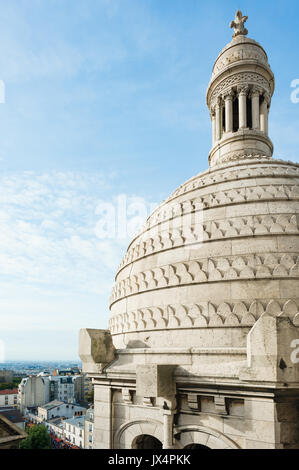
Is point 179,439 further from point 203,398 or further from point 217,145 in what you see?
point 217,145

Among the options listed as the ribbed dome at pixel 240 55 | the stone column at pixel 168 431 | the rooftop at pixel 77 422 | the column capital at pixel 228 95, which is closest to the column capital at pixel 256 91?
the column capital at pixel 228 95

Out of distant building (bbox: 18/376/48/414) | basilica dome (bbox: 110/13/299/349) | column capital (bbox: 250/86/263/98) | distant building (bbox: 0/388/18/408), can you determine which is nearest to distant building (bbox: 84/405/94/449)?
distant building (bbox: 18/376/48/414)

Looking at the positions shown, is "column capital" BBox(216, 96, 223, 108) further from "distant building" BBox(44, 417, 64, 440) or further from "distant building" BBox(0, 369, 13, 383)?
"distant building" BBox(0, 369, 13, 383)

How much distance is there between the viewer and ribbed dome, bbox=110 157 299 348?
9.45m

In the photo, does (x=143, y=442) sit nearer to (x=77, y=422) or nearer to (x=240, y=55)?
(x=240, y=55)

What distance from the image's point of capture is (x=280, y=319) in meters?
7.13

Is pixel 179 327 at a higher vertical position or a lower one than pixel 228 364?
higher

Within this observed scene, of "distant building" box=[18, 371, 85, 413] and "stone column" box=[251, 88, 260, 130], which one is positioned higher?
"stone column" box=[251, 88, 260, 130]

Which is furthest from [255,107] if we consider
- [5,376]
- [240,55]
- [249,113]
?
[5,376]

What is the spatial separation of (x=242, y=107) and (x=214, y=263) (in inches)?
466

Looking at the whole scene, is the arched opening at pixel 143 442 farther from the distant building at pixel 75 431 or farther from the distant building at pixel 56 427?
the distant building at pixel 56 427

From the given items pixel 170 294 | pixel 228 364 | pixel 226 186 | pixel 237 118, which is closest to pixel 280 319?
pixel 228 364

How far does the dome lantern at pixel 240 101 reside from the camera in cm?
1825
